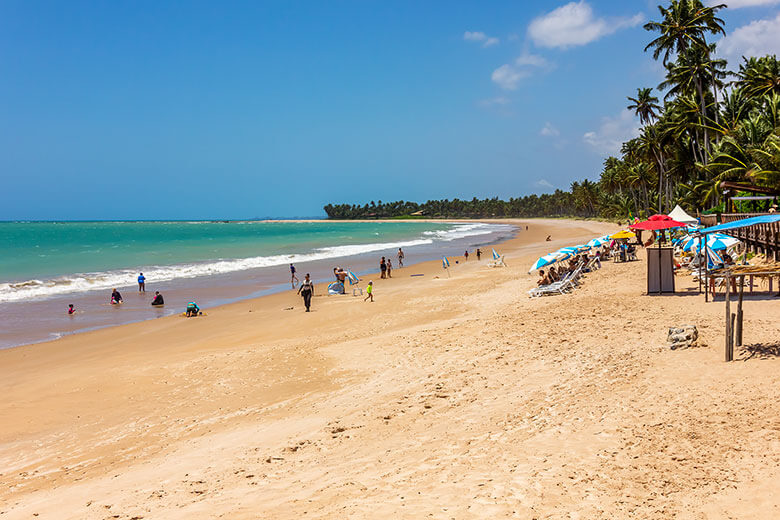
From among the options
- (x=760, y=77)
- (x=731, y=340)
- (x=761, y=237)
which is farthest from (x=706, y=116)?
(x=731, y=340)

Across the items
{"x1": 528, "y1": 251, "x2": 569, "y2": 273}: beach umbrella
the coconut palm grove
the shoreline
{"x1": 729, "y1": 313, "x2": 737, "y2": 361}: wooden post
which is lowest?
the shoreline

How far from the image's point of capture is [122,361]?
13.4 metres

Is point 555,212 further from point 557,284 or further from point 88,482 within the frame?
point 88,482

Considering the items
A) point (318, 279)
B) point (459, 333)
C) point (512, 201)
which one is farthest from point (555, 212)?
point (459, 333)

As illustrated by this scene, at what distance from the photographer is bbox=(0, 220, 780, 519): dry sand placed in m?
5.43

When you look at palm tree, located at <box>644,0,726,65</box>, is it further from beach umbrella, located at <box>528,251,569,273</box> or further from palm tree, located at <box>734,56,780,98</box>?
beach umbrella, located at <box>528,251,569,273</box>

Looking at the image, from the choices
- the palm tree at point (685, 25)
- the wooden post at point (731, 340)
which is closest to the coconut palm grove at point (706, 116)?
the palm tree at point (685, 25)

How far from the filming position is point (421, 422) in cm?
773

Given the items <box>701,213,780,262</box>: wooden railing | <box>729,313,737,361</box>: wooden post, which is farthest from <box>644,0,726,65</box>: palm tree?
<box>729,313,737,361</box>: wooden post

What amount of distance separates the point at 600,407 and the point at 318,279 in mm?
24374

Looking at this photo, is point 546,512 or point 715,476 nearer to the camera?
point 546,512

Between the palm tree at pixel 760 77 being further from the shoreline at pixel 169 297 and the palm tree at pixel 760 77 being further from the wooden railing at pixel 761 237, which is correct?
the shoreline at pixel 169 297

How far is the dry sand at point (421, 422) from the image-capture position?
5426 mm

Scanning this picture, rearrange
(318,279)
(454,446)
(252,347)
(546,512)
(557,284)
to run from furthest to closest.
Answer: (318,279) → (557,284) → (252,347) → (454,446) → (546,512)
